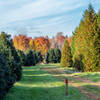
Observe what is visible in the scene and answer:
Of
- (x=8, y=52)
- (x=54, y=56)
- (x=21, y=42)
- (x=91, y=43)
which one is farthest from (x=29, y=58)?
(x=21, y=42)

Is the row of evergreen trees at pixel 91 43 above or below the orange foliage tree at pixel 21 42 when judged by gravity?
below

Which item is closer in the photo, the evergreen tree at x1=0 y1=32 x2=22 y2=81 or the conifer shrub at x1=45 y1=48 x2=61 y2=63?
the evergreen tree at x1=0 y1=32 x2=22 y2=81

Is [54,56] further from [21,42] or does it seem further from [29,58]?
[21,42]

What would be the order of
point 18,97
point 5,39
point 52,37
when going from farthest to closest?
point 52,37 < point 5,39 < point 18,97

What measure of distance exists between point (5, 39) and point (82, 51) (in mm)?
13058

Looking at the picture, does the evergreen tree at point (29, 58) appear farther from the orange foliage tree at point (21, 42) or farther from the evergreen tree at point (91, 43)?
the orange foliage tree at point (21, 42)

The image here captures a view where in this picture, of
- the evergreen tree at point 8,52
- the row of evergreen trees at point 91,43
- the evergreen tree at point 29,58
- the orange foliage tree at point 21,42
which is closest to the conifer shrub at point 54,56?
the evergreen tree at point 29,58

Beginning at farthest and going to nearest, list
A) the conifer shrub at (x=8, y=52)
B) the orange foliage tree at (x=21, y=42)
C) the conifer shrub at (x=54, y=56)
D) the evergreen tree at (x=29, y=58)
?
1. the orange foliage tree at (x=21, y=42)
2. the conifer shrub at (x=54, y=56)
3. the evergreen tree at (x=29, y=58)
4. the conifer shrub at (x=8, y=52)


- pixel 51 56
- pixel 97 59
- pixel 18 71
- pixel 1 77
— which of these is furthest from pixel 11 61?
pixel 51 56

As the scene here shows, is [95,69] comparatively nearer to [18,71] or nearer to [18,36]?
[18,71]

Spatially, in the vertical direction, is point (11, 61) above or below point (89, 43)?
below

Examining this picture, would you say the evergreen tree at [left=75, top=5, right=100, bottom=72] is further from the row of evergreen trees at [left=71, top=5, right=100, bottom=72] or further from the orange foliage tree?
the orange foliage tree

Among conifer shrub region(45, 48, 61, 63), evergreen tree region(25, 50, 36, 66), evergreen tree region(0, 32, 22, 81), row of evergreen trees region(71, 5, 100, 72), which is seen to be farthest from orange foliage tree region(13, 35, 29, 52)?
evergreen tree region(0, 32, 22, 81)

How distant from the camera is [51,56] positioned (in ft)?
186
